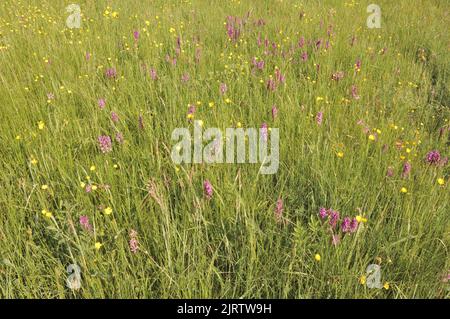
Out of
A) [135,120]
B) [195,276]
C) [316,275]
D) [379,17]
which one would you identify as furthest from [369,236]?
[379,17]

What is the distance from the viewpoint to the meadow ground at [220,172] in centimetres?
155

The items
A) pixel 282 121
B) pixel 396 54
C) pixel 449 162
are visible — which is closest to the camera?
pixel 449 162

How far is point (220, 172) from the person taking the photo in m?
2.04

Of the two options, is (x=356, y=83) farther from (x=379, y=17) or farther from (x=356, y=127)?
(x=379, y=17)

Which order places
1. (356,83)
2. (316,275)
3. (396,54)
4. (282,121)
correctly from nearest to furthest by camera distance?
(316,275), (282,121), (356,83), (396,54)

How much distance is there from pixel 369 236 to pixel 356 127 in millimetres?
978

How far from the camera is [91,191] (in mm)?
1934

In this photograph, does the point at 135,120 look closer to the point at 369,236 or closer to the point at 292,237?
the point at 292,237

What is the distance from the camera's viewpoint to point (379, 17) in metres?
5.29

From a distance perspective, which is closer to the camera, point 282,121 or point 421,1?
point 282,121

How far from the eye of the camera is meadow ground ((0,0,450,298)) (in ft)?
5.08

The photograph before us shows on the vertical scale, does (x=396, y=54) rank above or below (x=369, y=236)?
above
